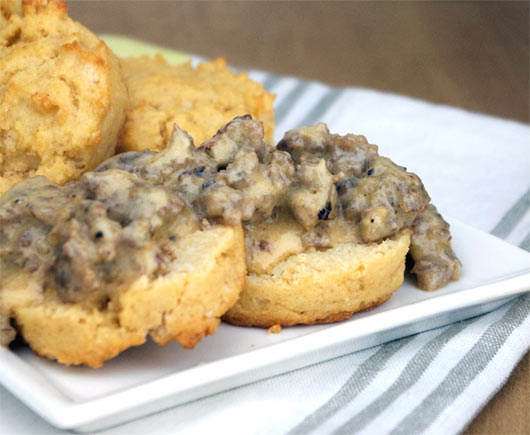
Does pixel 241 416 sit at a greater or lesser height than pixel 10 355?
greater

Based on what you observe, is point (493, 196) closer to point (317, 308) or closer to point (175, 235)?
point (317, 308)

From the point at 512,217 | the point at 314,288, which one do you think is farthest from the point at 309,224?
the point at 512,217

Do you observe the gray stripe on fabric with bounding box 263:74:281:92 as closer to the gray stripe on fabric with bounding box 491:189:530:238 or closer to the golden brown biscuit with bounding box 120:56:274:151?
the golden brown biscuit with bounding box 120:56:274:151

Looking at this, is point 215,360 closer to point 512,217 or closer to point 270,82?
Answer: point 512,217

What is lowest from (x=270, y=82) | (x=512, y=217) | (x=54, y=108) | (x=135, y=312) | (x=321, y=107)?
(x=270, y=82)

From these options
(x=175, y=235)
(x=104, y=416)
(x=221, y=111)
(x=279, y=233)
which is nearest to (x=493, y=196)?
(x=221, y=111)

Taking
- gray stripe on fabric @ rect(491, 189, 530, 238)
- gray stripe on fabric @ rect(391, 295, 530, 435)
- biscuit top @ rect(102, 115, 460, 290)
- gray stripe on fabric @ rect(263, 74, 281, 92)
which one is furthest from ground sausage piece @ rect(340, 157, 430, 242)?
gray stripe on fabric @ rect(263, 74, 281, 92)

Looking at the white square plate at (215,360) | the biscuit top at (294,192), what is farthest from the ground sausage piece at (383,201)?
the white square plate at (215,360)
